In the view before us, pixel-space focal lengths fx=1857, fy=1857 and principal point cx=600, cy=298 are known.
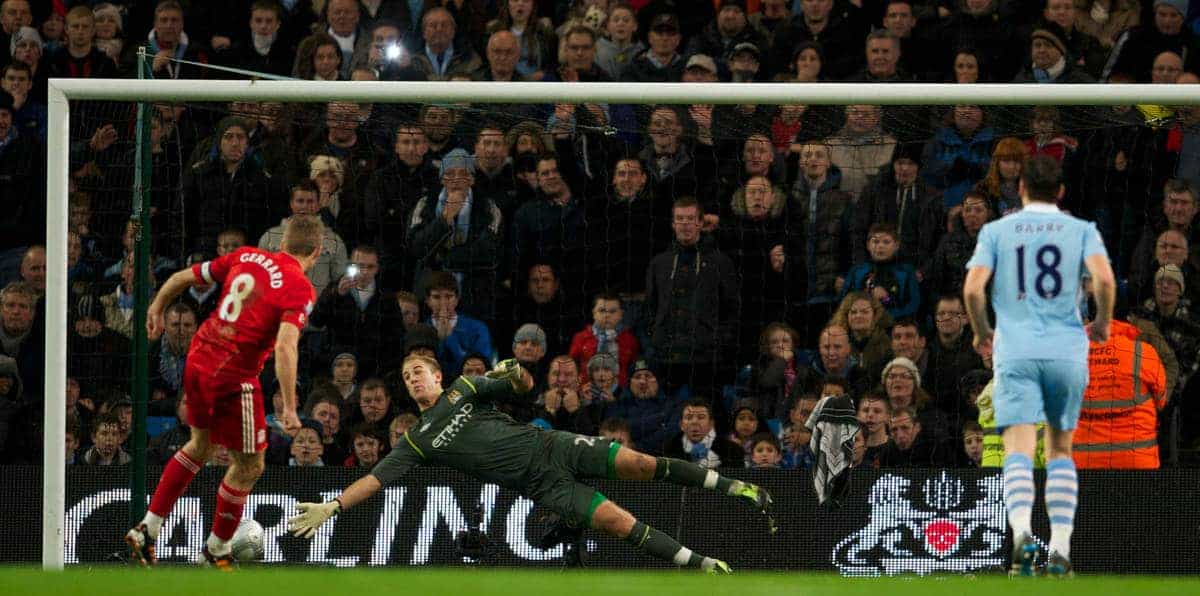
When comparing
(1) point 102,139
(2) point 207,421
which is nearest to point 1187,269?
(2) point 207,421

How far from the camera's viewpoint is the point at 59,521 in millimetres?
9516

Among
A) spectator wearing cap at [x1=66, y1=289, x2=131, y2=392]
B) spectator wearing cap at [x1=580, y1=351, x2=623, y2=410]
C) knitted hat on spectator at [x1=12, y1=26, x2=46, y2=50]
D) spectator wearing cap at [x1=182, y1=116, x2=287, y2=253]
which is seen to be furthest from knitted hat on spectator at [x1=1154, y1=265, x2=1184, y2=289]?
knitted hat on spectator at [x1=12, y1=26, x2=46, y2=50]

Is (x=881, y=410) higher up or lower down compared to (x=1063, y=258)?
lower down

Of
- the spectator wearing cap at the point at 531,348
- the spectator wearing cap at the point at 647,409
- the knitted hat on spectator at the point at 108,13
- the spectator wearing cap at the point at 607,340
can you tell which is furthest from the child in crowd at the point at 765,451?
the knitted hat on spectator at the point at 108,13

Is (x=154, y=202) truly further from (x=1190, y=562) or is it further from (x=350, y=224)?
(x=1190, y=562)

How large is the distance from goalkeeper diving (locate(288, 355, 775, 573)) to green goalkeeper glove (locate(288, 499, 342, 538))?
0.14m

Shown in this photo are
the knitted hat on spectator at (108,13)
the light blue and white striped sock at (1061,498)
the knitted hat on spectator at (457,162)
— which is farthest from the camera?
the knitted hat on spectator at (108,13)

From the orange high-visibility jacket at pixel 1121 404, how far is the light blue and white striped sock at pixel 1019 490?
3071 mm

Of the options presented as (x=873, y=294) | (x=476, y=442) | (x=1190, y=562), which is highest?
(x=873, y=294)

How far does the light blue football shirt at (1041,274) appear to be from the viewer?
7441 mm

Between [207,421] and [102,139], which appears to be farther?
[102,139]

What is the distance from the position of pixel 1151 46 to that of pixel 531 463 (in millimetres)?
5410

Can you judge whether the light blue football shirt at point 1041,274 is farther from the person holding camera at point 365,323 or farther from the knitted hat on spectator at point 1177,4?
the knitted hat on spectator at point 1177,4

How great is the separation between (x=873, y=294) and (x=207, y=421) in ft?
13.2
